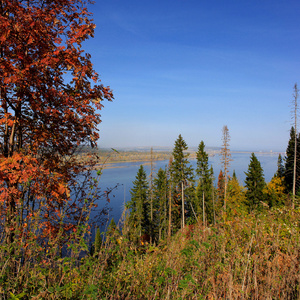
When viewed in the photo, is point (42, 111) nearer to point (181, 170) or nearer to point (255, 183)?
point (181, 170)

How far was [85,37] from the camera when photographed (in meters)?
3.13

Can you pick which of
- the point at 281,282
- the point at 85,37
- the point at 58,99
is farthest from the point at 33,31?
the point at 281,282

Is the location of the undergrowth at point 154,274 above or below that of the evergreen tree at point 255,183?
above

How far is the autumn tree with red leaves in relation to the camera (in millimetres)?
2723

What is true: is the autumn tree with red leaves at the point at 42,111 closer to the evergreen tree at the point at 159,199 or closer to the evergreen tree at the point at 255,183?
the evergreen tree at the point at 159,199

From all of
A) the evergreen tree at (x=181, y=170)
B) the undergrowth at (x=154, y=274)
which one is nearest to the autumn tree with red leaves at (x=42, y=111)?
the undergrowth at (x=154, y=274)

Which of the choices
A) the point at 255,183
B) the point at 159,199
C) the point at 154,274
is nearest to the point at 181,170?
the point at 159,199

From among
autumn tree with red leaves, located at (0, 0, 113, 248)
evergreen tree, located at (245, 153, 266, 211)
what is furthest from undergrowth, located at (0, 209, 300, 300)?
evergreen tree, located at (245, 153, 266, 211)

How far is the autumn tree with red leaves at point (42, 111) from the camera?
272 centimetres

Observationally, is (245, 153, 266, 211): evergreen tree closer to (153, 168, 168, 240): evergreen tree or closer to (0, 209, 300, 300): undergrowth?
(153, 168, 168, 240): evergreen tree

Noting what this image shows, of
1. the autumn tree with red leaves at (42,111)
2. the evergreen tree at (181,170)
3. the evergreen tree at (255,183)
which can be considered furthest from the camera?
the evergreen tree at (255,183)

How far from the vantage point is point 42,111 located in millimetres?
2965

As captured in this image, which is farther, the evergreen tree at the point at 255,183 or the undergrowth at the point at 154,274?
the evergreen tree at the point at 255,183

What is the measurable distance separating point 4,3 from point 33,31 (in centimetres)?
74
